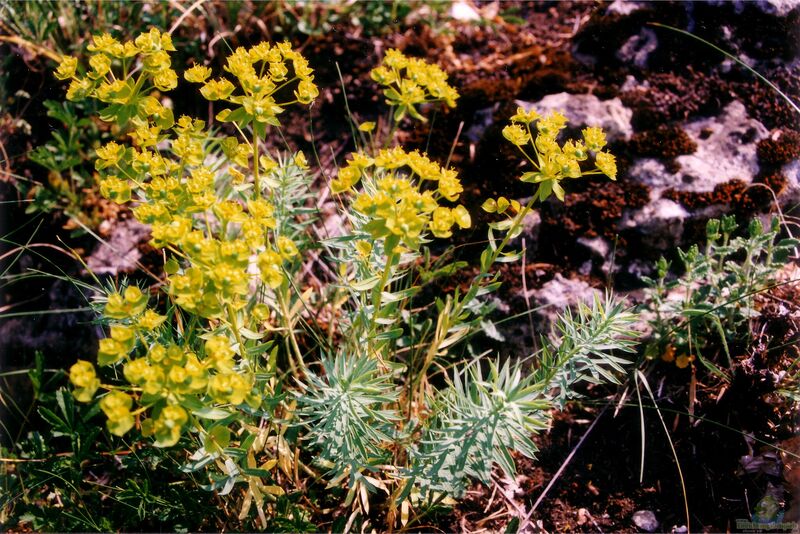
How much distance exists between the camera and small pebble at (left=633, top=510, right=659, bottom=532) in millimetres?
2295

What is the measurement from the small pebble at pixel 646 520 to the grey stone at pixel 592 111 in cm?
167

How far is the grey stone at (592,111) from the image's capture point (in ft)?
9.67

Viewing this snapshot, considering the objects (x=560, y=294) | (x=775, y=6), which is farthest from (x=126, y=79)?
(x=775, y=6)

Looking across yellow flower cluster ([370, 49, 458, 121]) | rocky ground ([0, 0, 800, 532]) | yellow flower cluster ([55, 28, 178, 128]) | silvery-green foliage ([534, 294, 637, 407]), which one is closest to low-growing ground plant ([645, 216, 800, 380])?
rocky ground ([0, 0, 800, 532])

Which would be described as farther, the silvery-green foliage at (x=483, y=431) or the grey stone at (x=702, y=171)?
the grey stone at (x=702, y=171)

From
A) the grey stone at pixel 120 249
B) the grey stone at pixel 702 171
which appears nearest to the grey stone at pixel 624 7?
the grey stone at pixel 702 171

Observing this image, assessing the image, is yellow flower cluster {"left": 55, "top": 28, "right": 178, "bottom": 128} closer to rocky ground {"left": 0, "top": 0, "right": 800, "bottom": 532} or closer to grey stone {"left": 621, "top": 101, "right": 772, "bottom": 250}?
rocky ground {"left": 0, "top": 0, "right": 800, "bottom": 532}

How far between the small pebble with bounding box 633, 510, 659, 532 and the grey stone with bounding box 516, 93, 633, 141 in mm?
1672

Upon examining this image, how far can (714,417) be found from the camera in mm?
2408

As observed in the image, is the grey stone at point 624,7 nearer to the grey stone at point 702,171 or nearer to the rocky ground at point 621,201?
the rocky ground at point 621,201

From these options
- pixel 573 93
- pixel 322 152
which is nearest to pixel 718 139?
pixel 573 93

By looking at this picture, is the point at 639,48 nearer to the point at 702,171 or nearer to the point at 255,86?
the point at 702,171

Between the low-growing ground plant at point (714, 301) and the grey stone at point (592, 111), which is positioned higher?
the grey stone at point (592, 111)

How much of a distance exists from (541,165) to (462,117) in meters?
1.56
